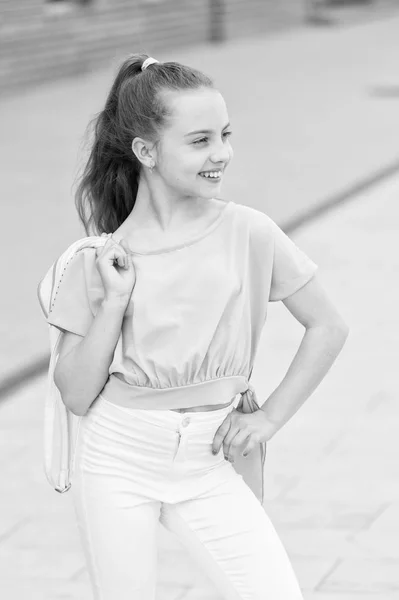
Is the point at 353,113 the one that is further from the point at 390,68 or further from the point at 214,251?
the point at 214,251

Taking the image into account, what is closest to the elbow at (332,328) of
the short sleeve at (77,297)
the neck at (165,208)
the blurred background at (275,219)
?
the neck at (165,208)

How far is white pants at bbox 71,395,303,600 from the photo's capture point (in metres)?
2.71

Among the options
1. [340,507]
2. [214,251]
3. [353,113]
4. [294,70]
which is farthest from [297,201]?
[294,70]

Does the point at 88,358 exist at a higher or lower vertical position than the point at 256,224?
lower

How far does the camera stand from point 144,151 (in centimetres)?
282

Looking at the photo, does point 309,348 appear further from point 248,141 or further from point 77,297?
point 248,141

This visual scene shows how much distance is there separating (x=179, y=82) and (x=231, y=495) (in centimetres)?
87

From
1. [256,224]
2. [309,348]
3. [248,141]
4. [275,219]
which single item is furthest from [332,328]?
[248,141]

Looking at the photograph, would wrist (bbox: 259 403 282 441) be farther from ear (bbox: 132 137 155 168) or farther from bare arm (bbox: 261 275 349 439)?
ear (bbox: 132 137 155 168)

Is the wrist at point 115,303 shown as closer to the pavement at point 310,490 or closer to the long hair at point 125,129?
the long hair at point 125,129

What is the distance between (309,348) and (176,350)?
1.03 ft

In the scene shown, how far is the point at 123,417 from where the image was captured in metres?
2.78

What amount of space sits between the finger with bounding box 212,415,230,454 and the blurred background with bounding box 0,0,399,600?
1.04 meters

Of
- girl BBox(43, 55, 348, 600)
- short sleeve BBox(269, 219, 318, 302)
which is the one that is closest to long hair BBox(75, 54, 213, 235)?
girl BBox(43, 55, 348, 600)
